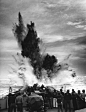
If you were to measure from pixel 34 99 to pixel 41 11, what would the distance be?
8.34 metres

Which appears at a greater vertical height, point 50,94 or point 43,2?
point 43,2

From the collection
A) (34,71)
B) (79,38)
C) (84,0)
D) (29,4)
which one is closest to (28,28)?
(34,71)

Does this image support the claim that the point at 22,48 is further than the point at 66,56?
Answer: Yes

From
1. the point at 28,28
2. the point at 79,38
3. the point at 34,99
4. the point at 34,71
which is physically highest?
the point at 28,28

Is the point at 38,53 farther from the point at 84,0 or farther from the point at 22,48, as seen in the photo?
the point at 84,0

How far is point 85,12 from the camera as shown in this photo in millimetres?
10805

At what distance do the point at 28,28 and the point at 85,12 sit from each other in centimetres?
1255

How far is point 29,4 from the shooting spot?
35.7 ft

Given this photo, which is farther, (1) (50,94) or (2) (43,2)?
(2) (43,2)

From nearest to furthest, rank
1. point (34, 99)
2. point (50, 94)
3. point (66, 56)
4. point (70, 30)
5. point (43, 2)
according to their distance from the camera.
→ point (34, 99)
point (50, 94)
point (43, 2)
point (70, 30)
point (66, 56)

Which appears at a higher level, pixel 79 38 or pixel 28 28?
pixel 28 28

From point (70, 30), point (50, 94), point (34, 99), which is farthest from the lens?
point (70, 30)

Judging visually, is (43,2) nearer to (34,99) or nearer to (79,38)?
(79,38)

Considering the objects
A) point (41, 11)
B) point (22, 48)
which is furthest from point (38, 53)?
point (41, 11)
